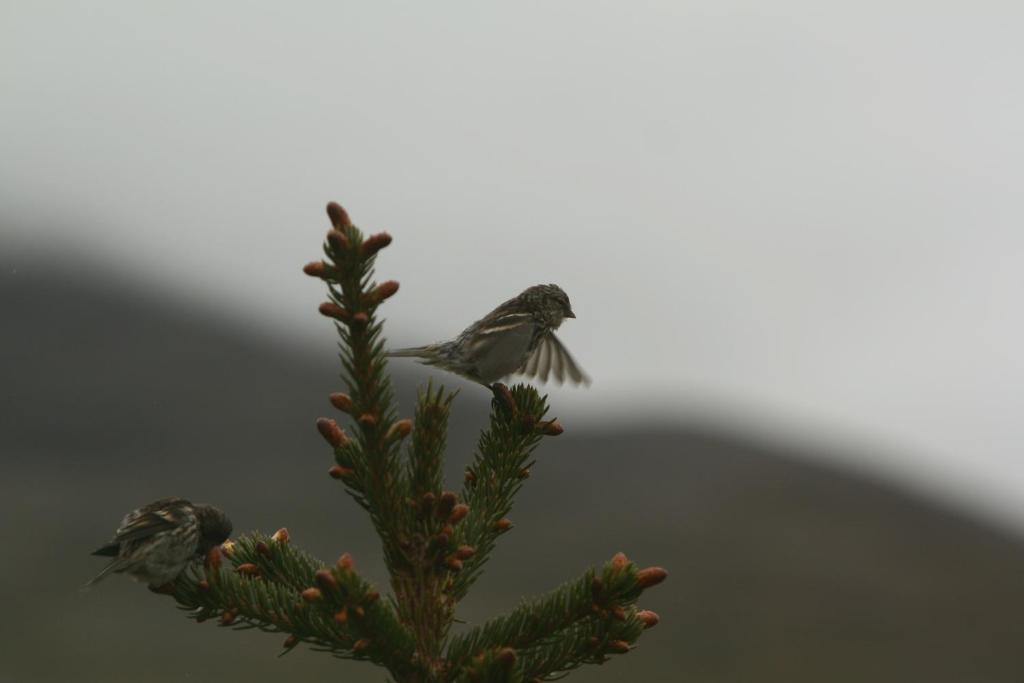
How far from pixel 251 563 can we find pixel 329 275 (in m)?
1.14

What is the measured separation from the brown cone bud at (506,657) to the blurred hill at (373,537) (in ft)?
58.1

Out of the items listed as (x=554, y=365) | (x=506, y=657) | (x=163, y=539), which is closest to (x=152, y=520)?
(x=163, y=539)

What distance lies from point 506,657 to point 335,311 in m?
1.14

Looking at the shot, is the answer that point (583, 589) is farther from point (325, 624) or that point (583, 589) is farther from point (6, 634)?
point (6, 634)

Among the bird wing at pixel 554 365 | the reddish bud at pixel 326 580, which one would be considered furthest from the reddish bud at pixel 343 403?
the bird wing at pixel 554 365

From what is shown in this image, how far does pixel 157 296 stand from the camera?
10638 centimetres

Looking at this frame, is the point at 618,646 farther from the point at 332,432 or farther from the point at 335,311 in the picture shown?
the point at 335,311

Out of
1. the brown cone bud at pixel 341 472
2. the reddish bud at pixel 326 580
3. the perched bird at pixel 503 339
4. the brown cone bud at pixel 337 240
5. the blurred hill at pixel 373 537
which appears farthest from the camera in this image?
the blurred hill at pixel 373 537

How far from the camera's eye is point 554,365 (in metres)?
5.22

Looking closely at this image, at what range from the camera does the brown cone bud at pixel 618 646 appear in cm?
280

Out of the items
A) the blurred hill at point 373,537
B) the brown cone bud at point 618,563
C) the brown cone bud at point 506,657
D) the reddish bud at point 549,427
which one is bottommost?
the brown cone bud at point 506,657

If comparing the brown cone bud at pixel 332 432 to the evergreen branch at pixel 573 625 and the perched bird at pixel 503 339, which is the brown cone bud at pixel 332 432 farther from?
the perched bird at pixel 503 339

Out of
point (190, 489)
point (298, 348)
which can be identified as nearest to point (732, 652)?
point (190, 489)

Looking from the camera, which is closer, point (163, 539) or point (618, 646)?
point (618, 646)
